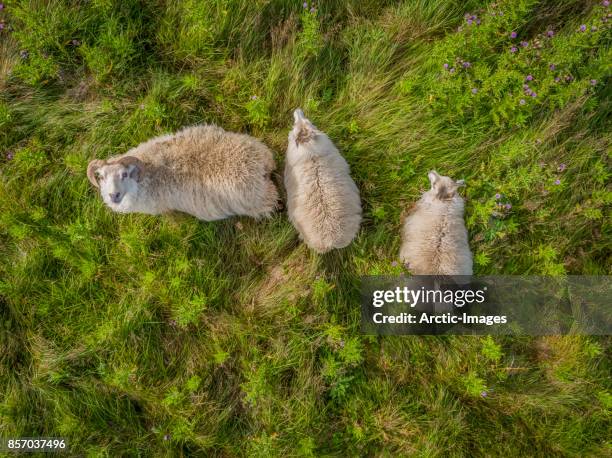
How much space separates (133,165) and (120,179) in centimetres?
19

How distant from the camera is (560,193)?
4.38m

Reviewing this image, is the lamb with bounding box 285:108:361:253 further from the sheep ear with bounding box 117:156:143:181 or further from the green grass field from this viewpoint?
the sheep ear with bounding box 117:156:143:181

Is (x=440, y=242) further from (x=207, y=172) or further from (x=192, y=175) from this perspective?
(x=192, y=175)

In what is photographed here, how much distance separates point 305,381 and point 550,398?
9.72ft

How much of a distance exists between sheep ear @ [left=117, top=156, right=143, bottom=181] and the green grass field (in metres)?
0.78

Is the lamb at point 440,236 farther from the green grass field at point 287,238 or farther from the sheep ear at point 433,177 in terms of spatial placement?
the green grass field at point 287,238

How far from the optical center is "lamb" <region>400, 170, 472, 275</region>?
12.9 feet

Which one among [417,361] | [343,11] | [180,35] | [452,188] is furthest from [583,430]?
[180,35]

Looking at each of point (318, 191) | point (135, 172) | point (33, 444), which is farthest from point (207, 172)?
point (33, 444)

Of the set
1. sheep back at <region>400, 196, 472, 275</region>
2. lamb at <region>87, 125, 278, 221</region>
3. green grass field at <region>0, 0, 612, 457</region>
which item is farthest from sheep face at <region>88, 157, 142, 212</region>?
sheep back at <region>400, 196, 472, 275</region>

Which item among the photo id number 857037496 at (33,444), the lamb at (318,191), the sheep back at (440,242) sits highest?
the lamb at (318,191)

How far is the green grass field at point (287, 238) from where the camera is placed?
4.29 m

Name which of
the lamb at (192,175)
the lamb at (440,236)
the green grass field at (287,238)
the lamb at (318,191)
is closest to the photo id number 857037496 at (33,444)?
the green grass field at (287,238)

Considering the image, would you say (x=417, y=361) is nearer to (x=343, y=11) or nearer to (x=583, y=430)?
(x=583, y=430)
